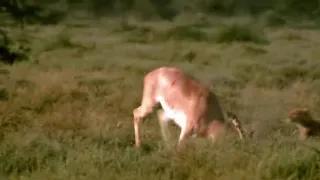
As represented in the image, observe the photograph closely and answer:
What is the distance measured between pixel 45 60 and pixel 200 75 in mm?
4921

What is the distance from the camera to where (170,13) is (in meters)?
41.6

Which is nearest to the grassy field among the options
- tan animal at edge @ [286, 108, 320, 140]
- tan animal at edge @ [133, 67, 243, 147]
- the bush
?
the bush

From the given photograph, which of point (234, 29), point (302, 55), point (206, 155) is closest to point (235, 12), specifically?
point (234, 29)

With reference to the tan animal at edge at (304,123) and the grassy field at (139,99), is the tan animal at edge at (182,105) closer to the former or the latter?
the grassy field at (139,99)

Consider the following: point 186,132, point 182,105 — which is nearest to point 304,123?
point 182,105

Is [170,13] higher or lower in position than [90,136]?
lower

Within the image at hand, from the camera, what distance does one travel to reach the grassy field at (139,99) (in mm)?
8344

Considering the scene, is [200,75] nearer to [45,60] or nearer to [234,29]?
[45,60]

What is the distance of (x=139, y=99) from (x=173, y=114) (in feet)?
11.5

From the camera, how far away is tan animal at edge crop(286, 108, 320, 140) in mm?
11536

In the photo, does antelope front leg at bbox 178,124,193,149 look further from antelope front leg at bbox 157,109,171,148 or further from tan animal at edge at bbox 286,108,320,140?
tan animal at edge at bbox 286,108,320,140

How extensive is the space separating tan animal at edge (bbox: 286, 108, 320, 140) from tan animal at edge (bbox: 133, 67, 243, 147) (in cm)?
161

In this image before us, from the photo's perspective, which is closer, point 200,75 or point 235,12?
point 200,75

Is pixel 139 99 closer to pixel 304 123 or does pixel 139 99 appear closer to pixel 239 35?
pixel 304 123
